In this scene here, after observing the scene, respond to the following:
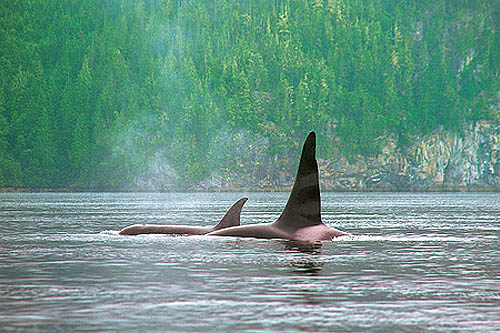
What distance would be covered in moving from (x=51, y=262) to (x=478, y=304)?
51.3 ft

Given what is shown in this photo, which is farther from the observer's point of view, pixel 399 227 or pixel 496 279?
pixel 399 227

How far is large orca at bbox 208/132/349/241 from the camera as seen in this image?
124 ft

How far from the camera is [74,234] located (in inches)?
1891

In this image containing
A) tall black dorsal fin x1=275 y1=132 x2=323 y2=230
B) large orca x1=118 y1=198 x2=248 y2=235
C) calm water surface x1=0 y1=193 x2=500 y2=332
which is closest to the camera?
calm water surface x1=0 y1=193 x2=500 y2=332

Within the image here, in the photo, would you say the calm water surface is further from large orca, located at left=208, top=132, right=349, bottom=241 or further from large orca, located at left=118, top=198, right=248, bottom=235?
large orca, located at left=118, top=198, right=248, bottom=235

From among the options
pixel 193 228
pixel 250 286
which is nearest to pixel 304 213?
pixel 193 228

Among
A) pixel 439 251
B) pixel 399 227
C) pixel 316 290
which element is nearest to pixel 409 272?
pixel 316 290

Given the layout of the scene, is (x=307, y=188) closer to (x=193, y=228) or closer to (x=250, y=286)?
(x=193, y=228)

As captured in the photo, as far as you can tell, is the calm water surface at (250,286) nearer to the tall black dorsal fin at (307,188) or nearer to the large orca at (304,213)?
the large orca at (304,213)

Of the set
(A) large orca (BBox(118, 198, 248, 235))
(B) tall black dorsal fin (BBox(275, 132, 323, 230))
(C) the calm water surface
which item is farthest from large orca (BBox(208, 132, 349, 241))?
(A) large orca (BBox(118, 198, 248, 235))

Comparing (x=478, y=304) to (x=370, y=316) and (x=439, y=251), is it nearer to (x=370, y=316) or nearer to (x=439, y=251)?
(x=370, y=316)

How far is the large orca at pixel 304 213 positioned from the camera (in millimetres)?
37938

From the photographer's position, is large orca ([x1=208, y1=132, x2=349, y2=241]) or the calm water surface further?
large orca ([x1=208, y1=132, x2=349, y2=241])

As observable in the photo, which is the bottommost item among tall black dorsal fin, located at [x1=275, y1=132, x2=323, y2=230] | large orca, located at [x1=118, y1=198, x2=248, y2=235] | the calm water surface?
the calm water surface
